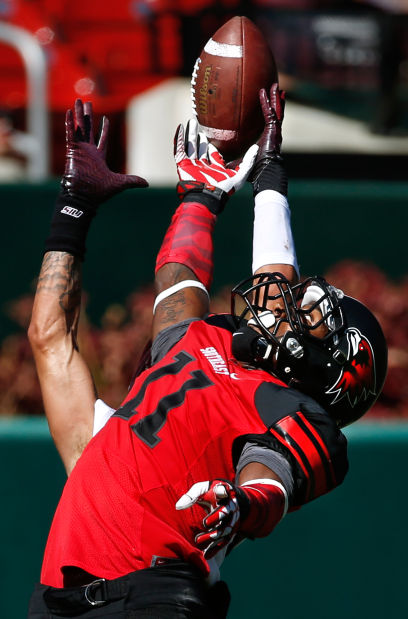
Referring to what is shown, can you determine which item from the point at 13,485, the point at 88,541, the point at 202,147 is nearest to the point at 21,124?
the point at 13,485

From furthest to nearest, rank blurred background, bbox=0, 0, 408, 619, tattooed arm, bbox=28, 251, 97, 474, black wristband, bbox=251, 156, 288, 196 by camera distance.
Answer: blurred background, bbox=0, 0, 408, 619 → black wristband, bbox=251, 156, 288, 196 → tattooed arm, bbox=28, 251, 97, 474

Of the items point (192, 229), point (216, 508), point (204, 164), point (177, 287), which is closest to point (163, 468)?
point (216, 508)

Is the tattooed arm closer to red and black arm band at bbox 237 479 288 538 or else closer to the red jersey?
the red jersey

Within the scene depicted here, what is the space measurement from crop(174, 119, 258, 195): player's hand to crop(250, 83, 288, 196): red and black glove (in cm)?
3

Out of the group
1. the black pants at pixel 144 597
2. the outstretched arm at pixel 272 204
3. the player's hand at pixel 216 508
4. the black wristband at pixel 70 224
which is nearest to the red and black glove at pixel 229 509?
the player's hand at pixel 216 508

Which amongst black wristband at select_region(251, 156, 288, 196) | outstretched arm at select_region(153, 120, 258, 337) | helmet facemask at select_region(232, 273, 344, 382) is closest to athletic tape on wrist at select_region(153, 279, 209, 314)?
outstretched arm at select_region(153, 120, 258, 337)

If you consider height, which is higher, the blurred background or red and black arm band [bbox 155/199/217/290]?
red and black arm band [bbox 155/199/217/290]

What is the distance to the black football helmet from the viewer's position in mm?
2629

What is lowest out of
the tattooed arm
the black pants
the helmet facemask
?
the black pants

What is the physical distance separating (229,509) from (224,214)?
17.4 ft

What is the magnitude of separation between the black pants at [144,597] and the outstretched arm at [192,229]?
821mm

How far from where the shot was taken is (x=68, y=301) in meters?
3.21

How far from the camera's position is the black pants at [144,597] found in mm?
2445

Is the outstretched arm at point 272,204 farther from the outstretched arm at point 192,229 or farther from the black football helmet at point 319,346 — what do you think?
the black football helmet at point 319,346
